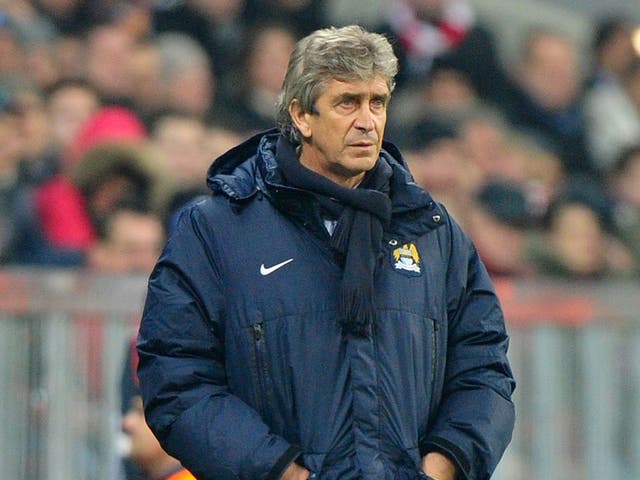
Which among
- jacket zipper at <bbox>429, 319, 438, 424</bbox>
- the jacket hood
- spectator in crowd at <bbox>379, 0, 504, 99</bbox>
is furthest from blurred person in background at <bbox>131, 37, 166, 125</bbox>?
jacket zipper at <bbox>429, 319, 438, 424</bbox>

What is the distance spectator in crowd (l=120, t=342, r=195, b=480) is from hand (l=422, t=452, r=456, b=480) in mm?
1682

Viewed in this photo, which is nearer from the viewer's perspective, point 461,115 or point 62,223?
point 62,223

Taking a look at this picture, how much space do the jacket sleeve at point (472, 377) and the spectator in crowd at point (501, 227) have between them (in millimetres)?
4735

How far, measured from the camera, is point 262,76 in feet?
28.9

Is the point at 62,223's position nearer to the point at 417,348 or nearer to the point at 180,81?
the point at 180,81

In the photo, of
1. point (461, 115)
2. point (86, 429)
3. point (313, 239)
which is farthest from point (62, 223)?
point (313, 239)

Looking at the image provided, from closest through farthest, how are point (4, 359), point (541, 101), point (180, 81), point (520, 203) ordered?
point (4, 359) → point (180, 81) → point (520, 203) → point (541, 101)

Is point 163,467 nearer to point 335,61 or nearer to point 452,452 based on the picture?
point 452,452

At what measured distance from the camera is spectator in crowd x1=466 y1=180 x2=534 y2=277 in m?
8.85

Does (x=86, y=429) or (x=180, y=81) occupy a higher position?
(x=180, y=81)

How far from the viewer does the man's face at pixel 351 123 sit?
381cm

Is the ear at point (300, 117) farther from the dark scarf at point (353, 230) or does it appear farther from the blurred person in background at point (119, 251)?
the blurred person in background at point (119, 251)

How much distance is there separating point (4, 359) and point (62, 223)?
0.71 m

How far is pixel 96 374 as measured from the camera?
7.52 metres
